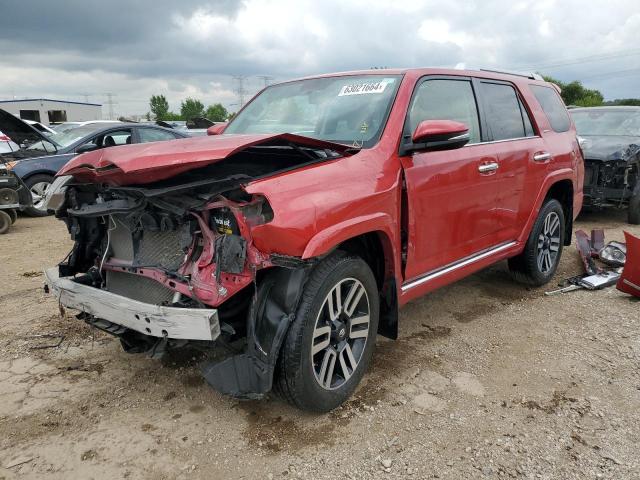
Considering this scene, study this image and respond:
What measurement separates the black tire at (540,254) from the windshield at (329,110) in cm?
223

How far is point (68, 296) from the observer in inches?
112

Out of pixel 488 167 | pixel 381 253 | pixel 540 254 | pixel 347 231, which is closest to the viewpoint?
pixel 347 231

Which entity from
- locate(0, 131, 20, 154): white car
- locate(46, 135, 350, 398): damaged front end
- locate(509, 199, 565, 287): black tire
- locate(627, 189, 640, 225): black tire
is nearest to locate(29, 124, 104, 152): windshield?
locate(0, 131, 20, 154): white car

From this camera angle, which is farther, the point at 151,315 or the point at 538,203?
the point at 538,203

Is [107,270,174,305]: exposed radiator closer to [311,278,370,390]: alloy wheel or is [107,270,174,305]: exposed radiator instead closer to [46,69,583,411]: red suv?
[46,69,583,411]: red suv

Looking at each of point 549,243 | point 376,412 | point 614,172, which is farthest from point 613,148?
point 376,412

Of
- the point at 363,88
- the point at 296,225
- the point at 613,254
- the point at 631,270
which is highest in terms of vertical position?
the point at 363,88

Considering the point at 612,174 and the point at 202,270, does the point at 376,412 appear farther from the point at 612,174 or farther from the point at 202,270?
the point at 612,174

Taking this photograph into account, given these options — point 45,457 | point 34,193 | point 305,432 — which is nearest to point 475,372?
point 305,432

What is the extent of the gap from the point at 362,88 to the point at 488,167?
116 centimetres

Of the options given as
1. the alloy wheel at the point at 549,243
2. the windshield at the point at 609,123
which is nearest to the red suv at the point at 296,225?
the alloy wheel at the point at 549,243

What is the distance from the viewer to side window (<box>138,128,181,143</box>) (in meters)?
9.34

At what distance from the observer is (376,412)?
9.43ft

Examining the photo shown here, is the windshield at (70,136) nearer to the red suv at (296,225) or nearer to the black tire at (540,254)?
the red suv at (296,225)
